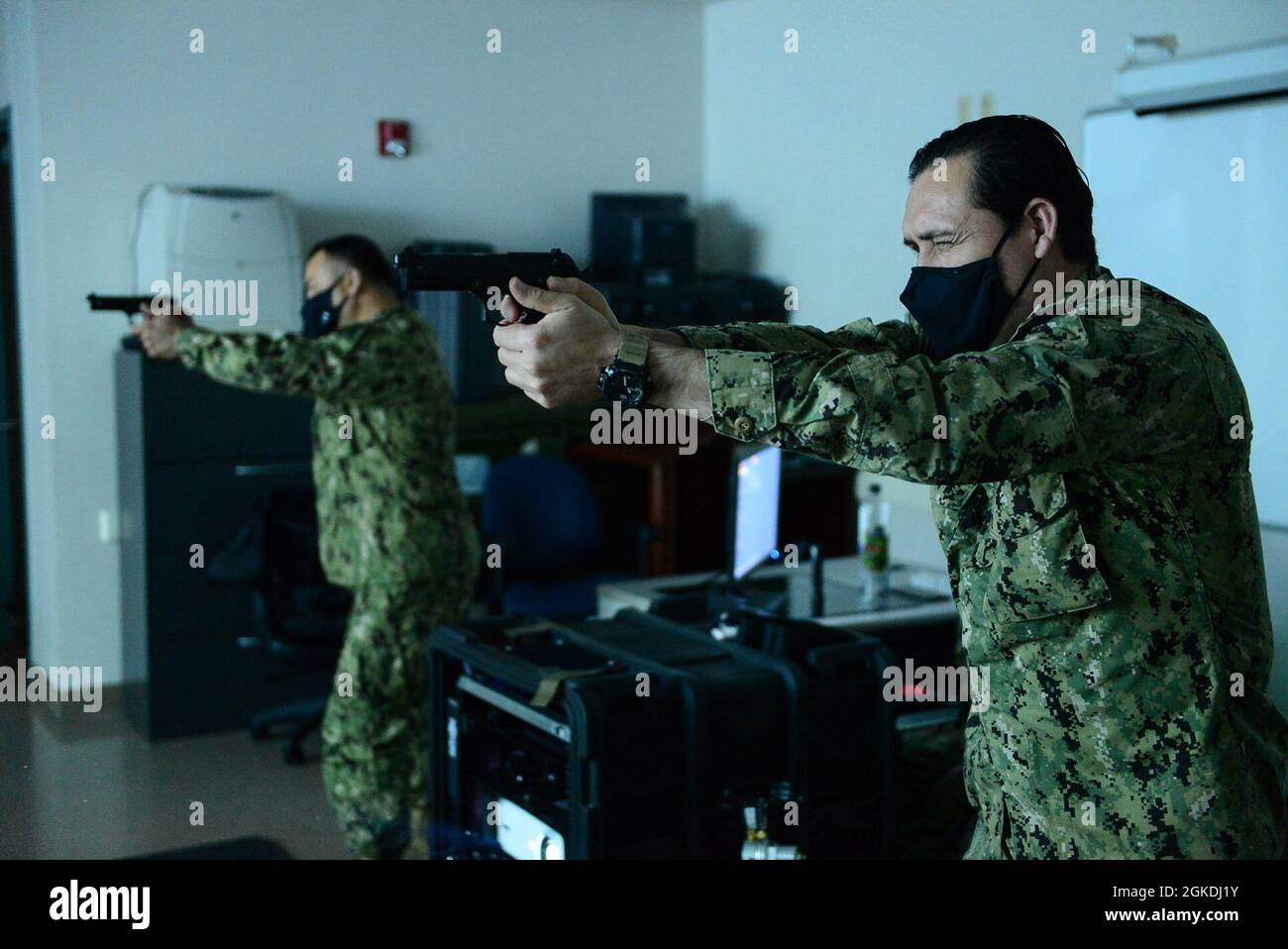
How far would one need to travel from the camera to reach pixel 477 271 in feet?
4.30

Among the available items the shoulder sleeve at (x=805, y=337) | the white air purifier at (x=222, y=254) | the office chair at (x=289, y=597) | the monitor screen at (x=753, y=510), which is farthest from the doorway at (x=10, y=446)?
the shoulder sleeve at (x=805, y=337)

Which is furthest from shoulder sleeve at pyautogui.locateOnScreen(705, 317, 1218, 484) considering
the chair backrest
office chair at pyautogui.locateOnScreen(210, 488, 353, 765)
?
the chair backrest

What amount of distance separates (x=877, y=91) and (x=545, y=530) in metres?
1.78

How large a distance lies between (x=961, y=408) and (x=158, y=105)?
3838mm

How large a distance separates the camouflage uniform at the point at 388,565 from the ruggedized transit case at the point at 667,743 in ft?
2.43

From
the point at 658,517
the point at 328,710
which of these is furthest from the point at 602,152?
the point at 328,710

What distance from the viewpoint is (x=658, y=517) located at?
4871 millimetres

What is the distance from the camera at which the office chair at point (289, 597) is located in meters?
4.00

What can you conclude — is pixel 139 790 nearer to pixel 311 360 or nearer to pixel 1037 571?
pixel 311 360

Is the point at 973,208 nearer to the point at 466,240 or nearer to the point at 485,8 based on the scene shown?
the point at 485,8

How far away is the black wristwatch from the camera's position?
Result: 123 centimetres

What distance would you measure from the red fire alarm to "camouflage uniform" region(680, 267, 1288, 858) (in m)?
3.48

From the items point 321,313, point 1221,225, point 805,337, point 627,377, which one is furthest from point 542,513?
point 627,377

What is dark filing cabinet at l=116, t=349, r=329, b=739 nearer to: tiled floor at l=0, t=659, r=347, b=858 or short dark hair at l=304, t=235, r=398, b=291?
tiled floor at l=0, t=659, r=347, b=858
